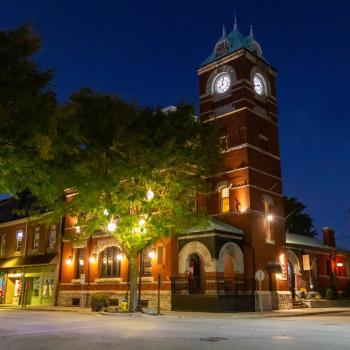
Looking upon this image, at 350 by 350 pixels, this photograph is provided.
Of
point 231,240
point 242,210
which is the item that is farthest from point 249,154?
point 231,240

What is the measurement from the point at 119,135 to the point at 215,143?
6051 millimetres

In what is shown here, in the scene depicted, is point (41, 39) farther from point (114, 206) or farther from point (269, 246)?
point (269, 246)

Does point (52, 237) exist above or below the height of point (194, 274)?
above

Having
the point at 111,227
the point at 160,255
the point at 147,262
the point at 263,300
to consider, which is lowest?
the point at 263,300

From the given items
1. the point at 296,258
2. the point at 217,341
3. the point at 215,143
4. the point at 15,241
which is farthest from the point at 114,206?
the point at 15,241

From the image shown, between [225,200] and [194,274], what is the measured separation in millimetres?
5813

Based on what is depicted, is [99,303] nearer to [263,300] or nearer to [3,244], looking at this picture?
[263,300]

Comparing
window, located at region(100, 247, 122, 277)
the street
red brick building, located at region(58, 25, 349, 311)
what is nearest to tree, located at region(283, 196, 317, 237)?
red brick building, located at region(58, 25, 349, 311)

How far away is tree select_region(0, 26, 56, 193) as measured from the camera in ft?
46.3

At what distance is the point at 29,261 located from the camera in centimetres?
4162

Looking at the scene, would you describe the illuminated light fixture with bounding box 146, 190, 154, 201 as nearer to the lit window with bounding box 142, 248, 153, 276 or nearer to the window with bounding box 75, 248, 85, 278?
the lit window with bounding box 142, 248, 153, 276

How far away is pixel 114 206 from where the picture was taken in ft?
82.9

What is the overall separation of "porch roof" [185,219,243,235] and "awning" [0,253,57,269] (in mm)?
15145

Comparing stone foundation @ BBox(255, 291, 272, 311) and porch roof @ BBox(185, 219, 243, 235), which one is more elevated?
porch roof @ BBox(185, 219, 243, 235)
